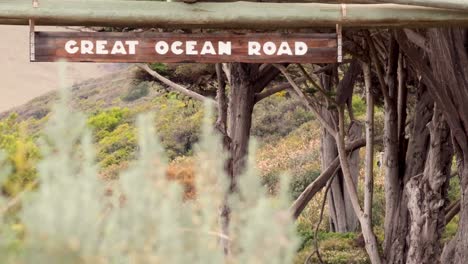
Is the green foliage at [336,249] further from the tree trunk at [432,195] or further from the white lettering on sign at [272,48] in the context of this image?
the white lettering on sign at [272,48]

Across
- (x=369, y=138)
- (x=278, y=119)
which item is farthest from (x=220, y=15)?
(x=278, y=119)

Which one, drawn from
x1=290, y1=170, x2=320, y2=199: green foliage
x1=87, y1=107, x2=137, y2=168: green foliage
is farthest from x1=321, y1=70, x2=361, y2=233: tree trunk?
x1=87, y1=107, x2=137, y2=168: green foliage

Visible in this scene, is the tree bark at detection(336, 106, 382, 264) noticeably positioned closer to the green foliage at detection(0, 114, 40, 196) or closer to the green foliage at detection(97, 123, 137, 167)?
the green foliage at detection(0, 114, 40, 196)

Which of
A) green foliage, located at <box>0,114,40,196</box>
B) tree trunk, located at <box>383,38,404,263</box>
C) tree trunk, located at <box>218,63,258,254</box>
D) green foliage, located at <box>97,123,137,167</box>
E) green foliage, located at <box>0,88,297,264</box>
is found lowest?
green foliage, located at <box>0,88,297,264</box>

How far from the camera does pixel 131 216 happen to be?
271cm

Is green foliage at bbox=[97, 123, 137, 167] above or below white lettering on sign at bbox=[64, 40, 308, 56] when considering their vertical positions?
above

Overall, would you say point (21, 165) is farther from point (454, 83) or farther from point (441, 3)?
point (454, 83)

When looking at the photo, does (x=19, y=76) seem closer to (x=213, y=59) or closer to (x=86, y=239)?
(x=213, y=59)

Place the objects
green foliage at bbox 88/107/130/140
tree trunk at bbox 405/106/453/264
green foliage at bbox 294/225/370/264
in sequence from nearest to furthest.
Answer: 1. tree trunk at bbox 405/106/453/264
2. green foliage at bbox 294/225/370/264
3. green foliage at bbox 88/107/130/140

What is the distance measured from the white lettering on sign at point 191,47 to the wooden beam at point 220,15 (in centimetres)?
18

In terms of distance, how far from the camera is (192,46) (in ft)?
20.6

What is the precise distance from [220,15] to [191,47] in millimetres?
311

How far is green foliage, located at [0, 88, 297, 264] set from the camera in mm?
2494

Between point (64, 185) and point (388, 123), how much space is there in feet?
27.7
